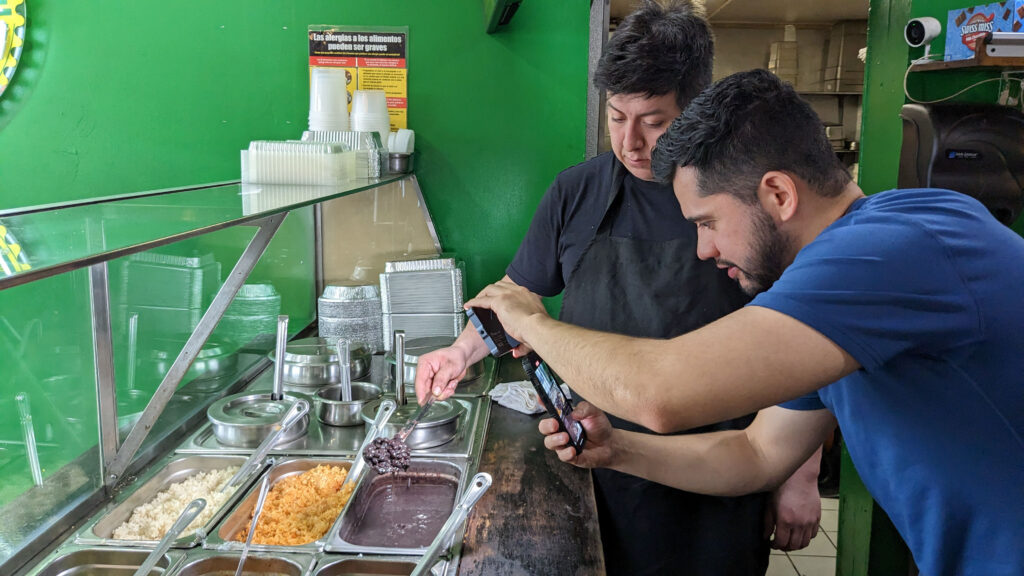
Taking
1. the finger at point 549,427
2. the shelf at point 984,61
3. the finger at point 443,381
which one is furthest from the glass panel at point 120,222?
the shelf at point 984,61

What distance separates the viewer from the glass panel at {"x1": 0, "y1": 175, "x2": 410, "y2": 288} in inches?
39.4

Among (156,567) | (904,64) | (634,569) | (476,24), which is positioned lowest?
(634,569)

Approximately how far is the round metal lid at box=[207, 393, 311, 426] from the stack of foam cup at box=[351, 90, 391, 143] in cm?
124

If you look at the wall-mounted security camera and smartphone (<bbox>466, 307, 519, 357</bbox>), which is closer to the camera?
smartphone (<bbox>466, 307, 519, 357</bbox>)

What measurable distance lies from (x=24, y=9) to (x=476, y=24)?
1.94 metres

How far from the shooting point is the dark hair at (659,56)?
1.77 metres

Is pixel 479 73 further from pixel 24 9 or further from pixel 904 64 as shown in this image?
pixel 24 9

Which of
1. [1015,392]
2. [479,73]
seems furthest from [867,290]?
[479,73]

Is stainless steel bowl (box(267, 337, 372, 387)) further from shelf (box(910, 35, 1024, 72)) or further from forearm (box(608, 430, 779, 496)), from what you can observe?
shelf (box(910, 35, 1024, 72))

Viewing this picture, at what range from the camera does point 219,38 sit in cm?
327

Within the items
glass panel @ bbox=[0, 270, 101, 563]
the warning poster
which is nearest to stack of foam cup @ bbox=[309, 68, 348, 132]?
the warning poster

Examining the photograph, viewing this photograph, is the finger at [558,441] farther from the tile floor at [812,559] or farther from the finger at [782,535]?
the tile floor at [812,559]

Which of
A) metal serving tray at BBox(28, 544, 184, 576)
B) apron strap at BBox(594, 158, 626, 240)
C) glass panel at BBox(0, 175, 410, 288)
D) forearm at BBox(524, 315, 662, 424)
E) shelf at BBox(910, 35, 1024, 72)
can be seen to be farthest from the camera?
shelf at BBox(910, 35, 1024, 72)

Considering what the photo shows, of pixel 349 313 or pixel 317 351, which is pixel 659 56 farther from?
pixel 349 313
